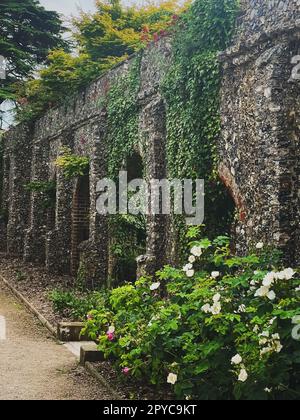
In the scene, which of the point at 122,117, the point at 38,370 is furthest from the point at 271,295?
the point at 122,117

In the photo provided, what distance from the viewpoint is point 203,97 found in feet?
32.0

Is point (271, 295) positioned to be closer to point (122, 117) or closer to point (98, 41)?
point (122, 117)

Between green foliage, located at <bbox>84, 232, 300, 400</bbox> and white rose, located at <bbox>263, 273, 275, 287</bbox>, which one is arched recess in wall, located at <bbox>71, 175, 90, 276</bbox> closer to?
green foliage, located at <bbox>84, 232, 300, 400</bbox>

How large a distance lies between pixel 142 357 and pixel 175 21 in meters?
6.66

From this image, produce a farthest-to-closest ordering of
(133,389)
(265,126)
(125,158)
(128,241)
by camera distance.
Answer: (125,158)
(128,241)
(265,126)
(133,389)

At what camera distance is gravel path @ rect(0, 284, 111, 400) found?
6.64 m

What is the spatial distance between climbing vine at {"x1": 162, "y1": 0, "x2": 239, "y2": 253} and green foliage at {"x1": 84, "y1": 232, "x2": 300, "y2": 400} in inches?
96.9

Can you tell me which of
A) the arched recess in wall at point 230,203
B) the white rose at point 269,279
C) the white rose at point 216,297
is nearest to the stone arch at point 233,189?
the arched recess in wall at point 230,203

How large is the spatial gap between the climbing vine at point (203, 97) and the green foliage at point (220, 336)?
96.9 inches

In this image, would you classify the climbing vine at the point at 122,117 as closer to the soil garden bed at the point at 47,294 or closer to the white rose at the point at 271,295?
the soil garden bed at the point at 47,294

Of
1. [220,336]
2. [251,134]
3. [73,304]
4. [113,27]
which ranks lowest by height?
[73,304]

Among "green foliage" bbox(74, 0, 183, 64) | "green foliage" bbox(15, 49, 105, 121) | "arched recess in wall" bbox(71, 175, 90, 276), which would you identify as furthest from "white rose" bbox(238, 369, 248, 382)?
"green foliage" bbox(74, 0, 183, 64)

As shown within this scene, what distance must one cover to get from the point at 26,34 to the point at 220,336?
25.2 meters
